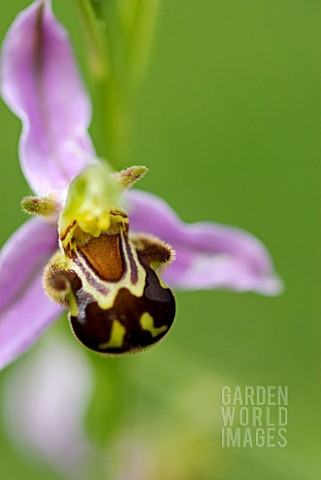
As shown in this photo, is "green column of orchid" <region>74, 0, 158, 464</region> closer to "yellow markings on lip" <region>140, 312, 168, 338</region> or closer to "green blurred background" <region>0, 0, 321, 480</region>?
"yellow markings on lip" <region>140, 312, 168, 338</region>

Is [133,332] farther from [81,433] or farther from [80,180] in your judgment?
[81,433]

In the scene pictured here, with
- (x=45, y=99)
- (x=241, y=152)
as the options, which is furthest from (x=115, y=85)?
(x=241, y=152)

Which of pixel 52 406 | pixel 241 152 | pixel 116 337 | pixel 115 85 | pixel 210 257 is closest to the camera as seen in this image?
pixel 116 337

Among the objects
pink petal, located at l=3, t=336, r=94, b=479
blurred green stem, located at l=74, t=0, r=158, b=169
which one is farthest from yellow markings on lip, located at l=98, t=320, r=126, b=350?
pink petal, located at l=3, t=336, r=94, b=479

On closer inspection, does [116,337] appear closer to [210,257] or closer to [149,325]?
[149,325]

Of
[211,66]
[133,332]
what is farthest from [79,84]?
[211,66]
